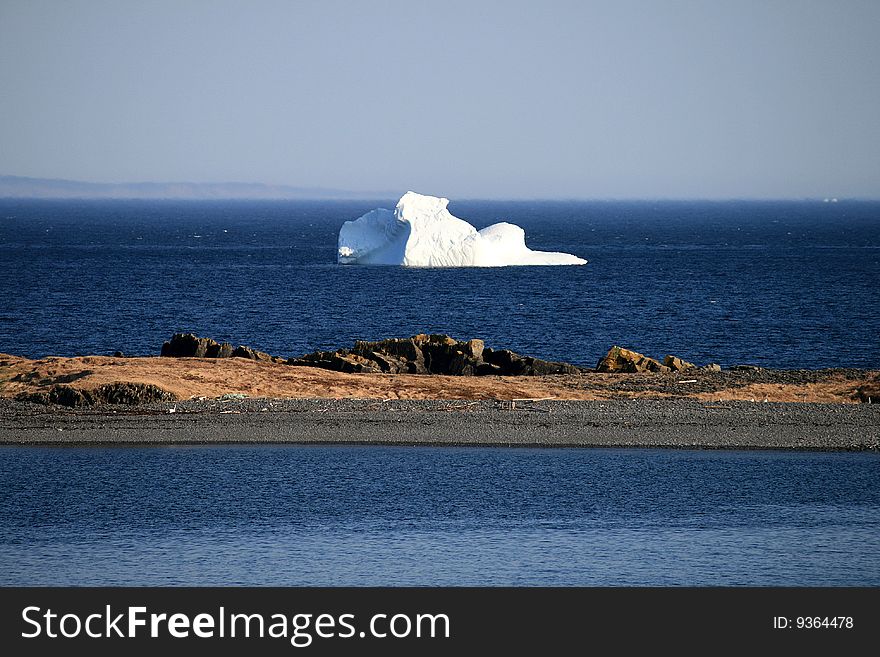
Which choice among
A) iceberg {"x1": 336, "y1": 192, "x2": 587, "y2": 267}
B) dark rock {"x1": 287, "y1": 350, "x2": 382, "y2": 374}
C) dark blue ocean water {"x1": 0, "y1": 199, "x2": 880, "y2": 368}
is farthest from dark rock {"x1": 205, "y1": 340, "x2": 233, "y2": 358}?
iceberg {"x1": 336, "y1": 192, "x2": 587, "y2": 267}

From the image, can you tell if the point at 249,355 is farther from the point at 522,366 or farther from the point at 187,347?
the point at 522,366

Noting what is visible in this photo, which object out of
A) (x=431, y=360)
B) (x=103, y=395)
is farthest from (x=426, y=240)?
(x=103, y=395)

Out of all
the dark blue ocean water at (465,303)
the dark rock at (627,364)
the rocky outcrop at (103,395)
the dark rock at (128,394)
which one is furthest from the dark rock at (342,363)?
the dark blue ocean water at (465,303)

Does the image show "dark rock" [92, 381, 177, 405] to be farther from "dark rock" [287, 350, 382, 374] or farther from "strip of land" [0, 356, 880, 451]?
"dark rock" [287, 350, 382, 374]

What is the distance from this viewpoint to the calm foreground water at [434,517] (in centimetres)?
1786

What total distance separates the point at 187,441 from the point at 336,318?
3035cm

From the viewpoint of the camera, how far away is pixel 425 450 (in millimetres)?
26266

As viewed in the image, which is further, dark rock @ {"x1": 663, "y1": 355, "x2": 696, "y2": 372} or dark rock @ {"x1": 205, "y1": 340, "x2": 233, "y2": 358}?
dark rock @ {"x1": 663, "y1": 355, "x2": 696, "y2": 372}

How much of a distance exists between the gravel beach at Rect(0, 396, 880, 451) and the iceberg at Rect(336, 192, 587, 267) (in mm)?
44245

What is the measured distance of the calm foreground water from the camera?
17.9 meters
